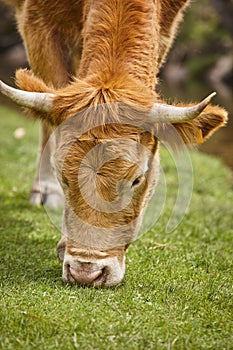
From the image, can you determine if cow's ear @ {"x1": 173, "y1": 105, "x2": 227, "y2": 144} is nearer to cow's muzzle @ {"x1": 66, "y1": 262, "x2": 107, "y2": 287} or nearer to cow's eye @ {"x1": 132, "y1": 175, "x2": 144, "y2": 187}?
cow's eye @ {"x1": 132, "y1": 175, "x2": 144, "y2": 187}

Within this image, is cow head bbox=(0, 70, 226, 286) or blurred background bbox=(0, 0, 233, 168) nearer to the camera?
cow head bbox=(0, 70, 226, 286)

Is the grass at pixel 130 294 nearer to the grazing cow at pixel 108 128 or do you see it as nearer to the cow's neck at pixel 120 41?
the grazing cow at pixel 108 128

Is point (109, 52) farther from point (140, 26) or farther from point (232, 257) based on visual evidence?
point (232, 257)

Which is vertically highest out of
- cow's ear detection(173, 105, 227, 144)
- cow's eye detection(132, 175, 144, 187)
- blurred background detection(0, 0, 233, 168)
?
cow's ear detection(173, 105, 227, 144)

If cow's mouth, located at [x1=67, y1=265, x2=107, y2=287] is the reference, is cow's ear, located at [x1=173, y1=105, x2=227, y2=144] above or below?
above

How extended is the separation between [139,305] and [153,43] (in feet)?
7.49

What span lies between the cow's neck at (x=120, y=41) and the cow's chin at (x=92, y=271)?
54.0 inches

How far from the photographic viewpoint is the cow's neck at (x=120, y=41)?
196 inches

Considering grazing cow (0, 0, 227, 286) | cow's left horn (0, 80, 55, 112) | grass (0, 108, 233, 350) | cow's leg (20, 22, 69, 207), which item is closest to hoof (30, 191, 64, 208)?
grass (0, 108, 233, 350)

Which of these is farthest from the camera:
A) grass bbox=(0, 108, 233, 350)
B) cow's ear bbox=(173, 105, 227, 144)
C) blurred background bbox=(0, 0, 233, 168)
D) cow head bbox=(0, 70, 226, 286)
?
blurred background bbox=(0, 0, 233, 168)

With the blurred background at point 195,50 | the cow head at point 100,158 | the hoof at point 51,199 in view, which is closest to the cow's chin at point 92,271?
the cow head at point 100,158

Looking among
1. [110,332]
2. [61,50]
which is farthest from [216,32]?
[110,332]

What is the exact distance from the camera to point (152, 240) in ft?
20.7

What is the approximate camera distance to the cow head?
4406mm
